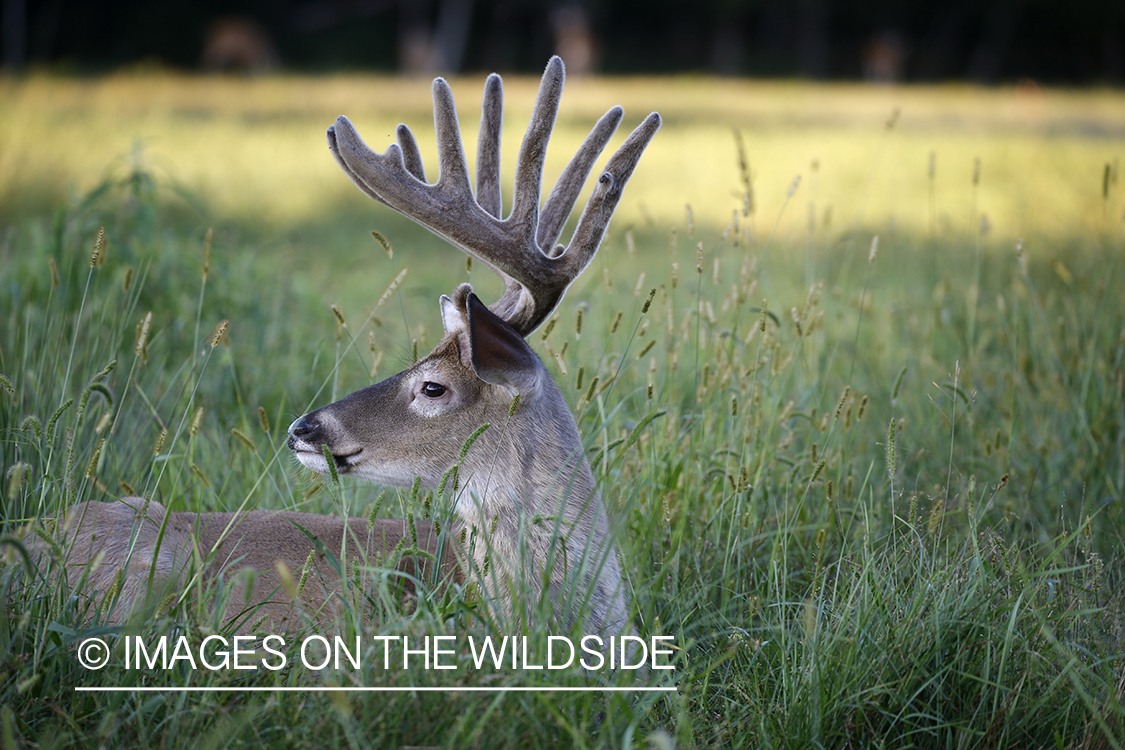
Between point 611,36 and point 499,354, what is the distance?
44690 mm

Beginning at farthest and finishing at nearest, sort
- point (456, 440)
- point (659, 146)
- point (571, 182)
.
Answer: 1. point (659, 146)
2. point (571, 182)
3. point (456, 440)

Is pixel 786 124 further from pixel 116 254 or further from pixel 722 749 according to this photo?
pixel 722 749

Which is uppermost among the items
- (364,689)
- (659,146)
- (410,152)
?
(410,152)

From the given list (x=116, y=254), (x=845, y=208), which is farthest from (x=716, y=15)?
(x=116, y=254)

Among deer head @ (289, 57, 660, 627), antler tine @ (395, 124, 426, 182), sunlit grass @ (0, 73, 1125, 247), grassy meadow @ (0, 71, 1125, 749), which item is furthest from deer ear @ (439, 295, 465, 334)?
sunlit grass @ (0, 73, 1125, 247)

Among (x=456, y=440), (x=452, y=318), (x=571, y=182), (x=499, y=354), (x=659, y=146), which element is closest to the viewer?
(x=499, y=354)

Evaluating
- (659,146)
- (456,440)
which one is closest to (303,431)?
(456,440)

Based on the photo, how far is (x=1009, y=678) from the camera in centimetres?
225

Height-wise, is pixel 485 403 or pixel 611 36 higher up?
pixel 611 36

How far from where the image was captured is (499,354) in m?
2.47

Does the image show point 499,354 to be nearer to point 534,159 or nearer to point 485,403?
point 485,403

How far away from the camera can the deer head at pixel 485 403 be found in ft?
8.38

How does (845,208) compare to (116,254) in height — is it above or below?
below

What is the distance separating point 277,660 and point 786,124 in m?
15.8
